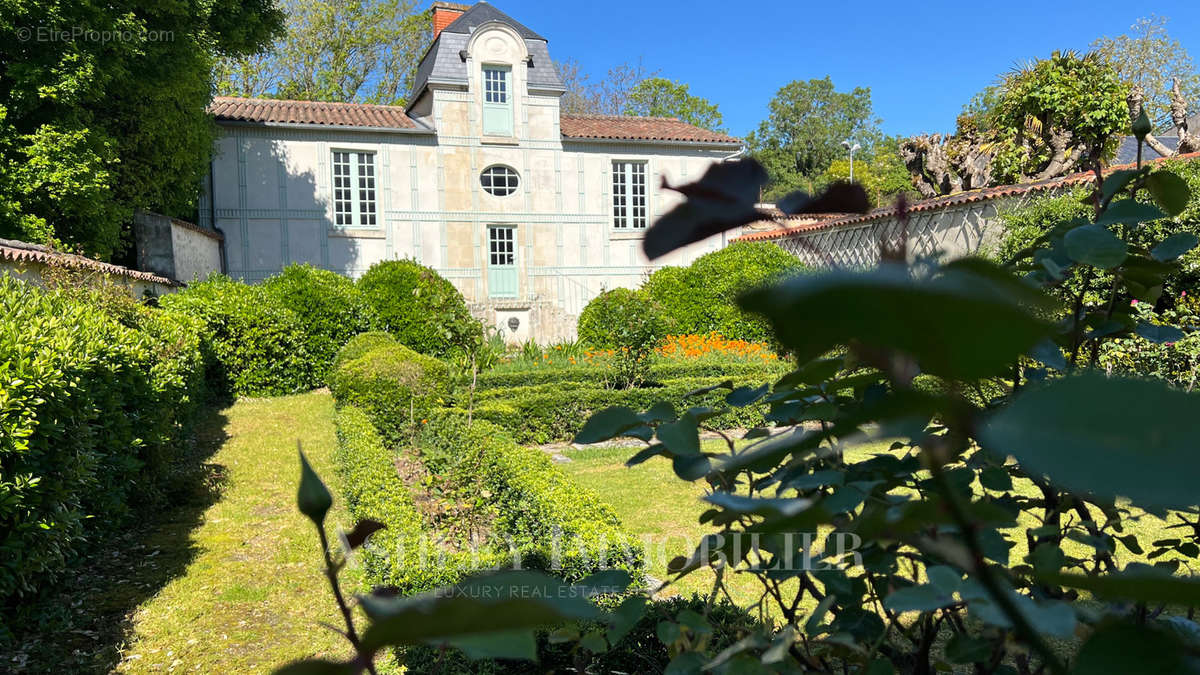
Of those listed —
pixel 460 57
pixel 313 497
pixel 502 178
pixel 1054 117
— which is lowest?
pixel 313 497

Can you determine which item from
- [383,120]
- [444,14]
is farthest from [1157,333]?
[444,14]

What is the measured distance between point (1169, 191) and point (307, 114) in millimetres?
15999

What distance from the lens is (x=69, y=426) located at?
11.7 ft

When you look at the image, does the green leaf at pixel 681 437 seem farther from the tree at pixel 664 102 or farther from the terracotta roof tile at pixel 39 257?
the tree at pixel 664 102

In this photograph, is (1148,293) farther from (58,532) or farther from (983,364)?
(58,532)

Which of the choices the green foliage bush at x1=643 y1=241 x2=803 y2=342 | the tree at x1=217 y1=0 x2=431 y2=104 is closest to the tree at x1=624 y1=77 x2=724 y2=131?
the tree at x1=217 y1=0 x2=431 y2=104

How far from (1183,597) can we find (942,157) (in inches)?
31.0

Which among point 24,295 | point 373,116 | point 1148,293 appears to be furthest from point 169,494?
point 373,116

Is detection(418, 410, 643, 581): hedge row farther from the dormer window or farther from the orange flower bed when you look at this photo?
the dormer window

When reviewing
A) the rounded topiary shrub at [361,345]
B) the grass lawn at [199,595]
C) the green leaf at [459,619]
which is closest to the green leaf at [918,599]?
the green leaf at [459,619]

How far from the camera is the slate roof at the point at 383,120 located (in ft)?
46.7

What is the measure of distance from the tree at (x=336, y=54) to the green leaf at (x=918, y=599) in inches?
932

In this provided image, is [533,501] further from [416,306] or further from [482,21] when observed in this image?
[482,21]

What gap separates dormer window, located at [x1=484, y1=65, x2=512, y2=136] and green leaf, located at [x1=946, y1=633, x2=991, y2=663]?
1561cm
